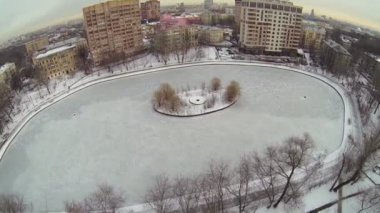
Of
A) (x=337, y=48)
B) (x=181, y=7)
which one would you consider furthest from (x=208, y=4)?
(x=337, y=48)

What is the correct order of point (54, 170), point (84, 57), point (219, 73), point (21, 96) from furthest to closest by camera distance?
point (84, 57)
point (219, 73)
point (21, 96)
point (54, 170)

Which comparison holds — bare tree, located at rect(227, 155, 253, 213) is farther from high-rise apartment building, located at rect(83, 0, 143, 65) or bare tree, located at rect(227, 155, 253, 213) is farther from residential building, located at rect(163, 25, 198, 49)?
high-rise apartment building, located at rect(83, 0, 143, 65)

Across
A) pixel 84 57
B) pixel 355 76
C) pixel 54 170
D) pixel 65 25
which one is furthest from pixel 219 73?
pixel 65 25

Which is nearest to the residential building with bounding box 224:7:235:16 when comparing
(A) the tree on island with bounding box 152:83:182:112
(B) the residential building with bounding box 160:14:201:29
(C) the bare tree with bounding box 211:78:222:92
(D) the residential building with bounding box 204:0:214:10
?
(B) the residential building with bounding box 160:14:201:29

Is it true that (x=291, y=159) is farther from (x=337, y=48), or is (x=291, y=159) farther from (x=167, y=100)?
(x=337, y=48)

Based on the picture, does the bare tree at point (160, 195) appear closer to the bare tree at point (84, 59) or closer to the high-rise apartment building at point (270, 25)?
the bare tree at point (84, 59)

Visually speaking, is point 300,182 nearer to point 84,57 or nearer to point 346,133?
point 346,133

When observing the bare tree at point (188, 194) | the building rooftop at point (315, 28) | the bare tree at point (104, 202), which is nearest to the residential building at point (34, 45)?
the bare tree at point (104, 202)
